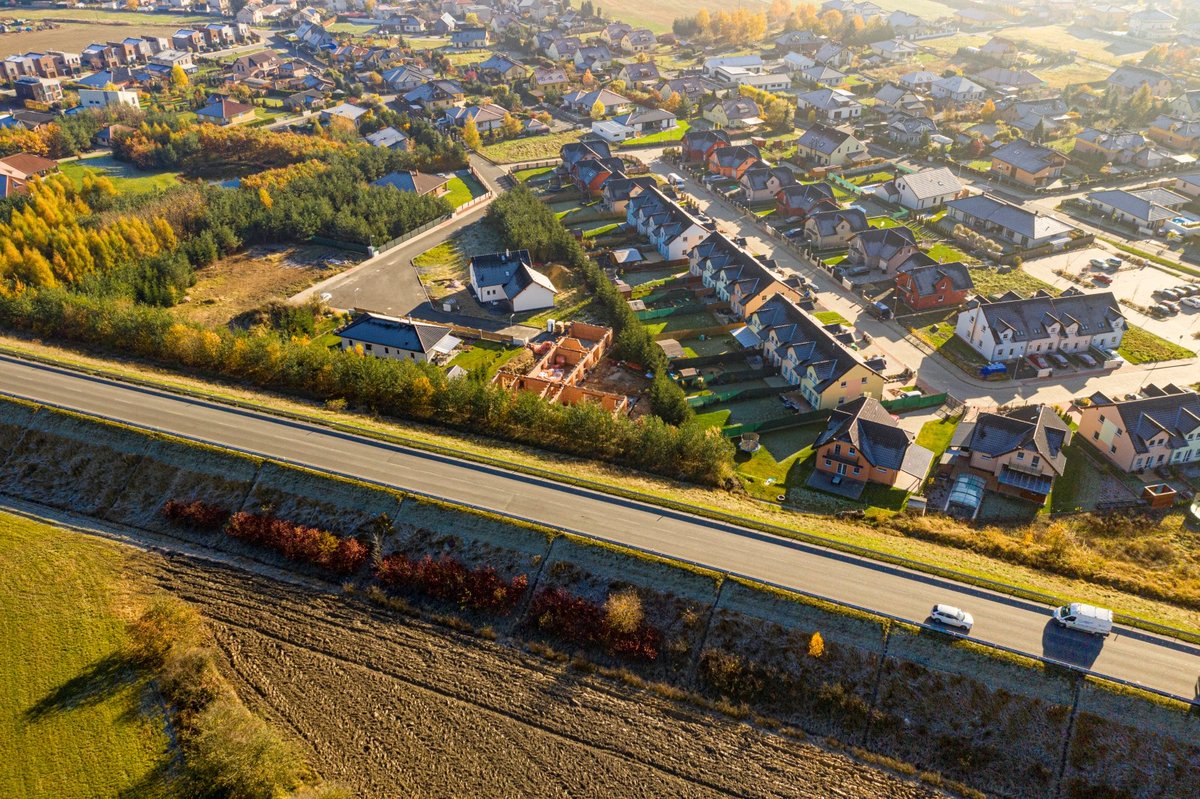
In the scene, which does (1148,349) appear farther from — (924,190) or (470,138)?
(470,138)

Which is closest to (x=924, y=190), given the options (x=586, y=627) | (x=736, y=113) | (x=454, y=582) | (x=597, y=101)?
(x=736, y=113)

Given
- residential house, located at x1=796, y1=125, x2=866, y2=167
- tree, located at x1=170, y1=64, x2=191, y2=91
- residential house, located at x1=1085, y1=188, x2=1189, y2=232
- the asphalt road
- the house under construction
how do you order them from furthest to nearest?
tree, located at x1=170, y1=64, x2=191, y2=91, residential house, located at x1=796, y1=125, x2=866, y2=167, residential house, located at x1=1085, y1=188, x2=1189, y2=232, the house under construction, the asphalt road

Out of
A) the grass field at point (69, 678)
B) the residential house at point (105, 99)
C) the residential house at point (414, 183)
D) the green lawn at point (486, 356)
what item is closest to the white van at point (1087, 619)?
the grass field at point (69, 678)

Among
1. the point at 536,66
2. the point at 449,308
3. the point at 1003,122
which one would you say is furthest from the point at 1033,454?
the point at 536,66

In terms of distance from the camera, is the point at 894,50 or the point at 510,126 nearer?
the point at 510,126

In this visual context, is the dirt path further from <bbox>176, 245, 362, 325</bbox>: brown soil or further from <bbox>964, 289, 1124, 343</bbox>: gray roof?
<bbox>964, 289, 1124, 343</bbox>: gray roof

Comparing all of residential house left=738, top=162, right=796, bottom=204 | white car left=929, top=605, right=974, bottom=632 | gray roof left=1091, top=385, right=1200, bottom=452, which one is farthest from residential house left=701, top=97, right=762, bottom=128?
white car left=929, top=605, right=974, bottom=632
